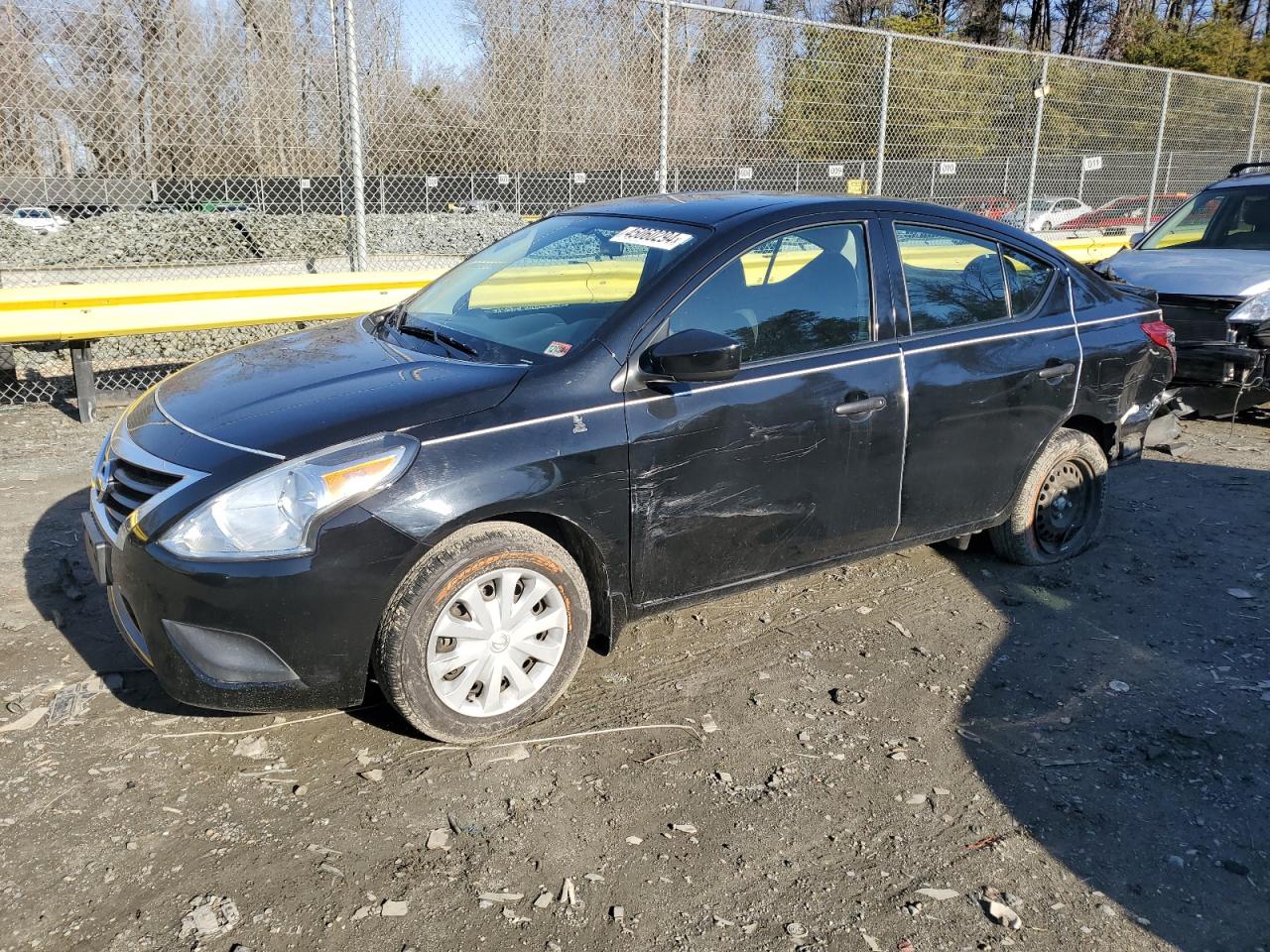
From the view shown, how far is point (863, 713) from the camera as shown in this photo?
3.60m

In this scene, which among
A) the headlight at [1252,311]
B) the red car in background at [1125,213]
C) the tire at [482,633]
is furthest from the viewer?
the red car in background at [1125,213]

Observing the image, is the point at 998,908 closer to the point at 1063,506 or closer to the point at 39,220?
the point at 1063,506

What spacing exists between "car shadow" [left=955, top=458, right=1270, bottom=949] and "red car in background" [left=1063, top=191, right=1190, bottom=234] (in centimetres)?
1098

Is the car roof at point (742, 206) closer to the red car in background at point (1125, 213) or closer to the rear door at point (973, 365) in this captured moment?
the rear door at point (973, 365)

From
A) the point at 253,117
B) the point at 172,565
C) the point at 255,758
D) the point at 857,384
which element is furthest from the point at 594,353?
the point at 253,117

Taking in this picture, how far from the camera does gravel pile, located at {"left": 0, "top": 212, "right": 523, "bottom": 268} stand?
8.10 meters

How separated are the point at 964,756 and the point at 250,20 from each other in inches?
270

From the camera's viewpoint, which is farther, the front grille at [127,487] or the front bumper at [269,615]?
the front grille at [127,487]

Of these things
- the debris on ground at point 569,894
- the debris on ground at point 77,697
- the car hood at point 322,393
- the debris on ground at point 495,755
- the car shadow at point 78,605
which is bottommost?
the debris on ground at point 569,894

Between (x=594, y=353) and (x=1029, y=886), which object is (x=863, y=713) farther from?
(x=594, y=353)

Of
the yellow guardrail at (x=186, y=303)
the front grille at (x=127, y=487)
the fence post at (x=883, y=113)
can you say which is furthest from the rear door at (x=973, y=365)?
the fence post at (x=883, y=113)

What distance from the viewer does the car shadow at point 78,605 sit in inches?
140

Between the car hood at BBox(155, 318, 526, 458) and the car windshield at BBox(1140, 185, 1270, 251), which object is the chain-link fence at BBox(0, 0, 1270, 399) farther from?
the car hood at BBox(155, 318, 526, 458)

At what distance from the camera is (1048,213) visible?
14555mm
